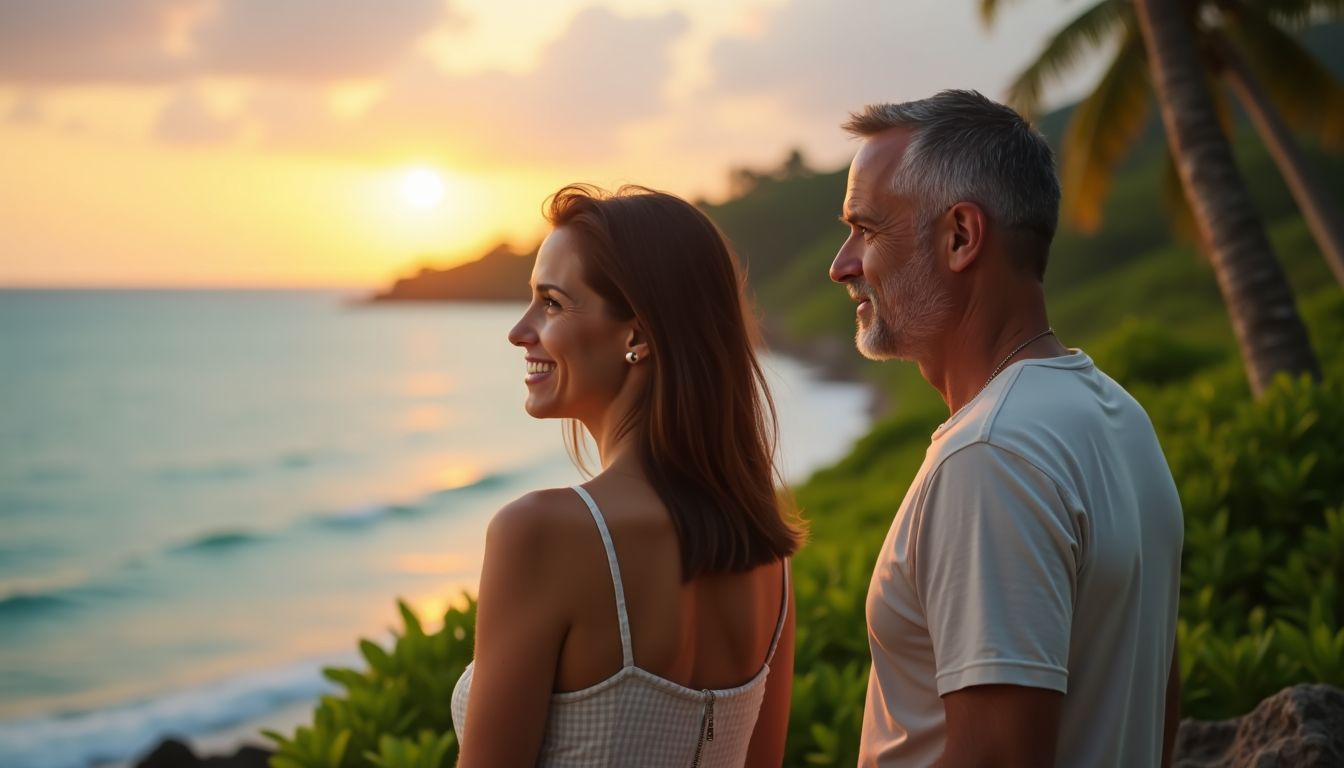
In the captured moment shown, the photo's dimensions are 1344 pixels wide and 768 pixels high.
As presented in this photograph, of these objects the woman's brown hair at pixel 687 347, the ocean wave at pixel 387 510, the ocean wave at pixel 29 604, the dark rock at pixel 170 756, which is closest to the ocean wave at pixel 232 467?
the ocean wave at pixel 387 510

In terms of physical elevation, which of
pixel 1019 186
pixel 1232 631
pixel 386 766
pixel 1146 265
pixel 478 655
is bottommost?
pixel 1232 631

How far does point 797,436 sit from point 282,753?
3273 centimetres

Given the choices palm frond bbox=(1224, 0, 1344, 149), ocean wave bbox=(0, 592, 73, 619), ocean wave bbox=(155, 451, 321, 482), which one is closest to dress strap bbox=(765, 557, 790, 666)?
palm frond bbox=(1224, 0, 1344, 149)

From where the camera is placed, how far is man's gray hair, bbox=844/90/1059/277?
205 cm

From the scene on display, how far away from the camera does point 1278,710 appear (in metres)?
A: 3.04

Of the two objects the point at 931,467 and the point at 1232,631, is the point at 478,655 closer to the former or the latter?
the point at 931,467

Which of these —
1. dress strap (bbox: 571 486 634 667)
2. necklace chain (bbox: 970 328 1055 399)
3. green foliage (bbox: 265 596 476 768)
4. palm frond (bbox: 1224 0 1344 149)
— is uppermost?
palm frond (bbox: 1224 0 1344 149)

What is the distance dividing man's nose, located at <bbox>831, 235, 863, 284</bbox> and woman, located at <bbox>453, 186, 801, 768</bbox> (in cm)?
21

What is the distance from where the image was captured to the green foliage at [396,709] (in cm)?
377

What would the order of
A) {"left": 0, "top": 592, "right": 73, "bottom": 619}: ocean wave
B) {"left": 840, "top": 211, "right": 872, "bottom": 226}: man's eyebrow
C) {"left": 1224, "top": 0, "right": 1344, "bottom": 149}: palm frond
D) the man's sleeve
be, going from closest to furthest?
1. the man's sleeve
2. {"left": 840, "top": 211, "right": 872, "bottom": 226}: man's eyebrow
3. {"left": 1224, "top": 0, "right": 1344, "bottom": 149}: palm frond
4. {"left": 0, "top": 592, "right": 73, "bottom": 619}: ocean wave

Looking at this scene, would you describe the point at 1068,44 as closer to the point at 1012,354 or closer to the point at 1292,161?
the point at 1292,161

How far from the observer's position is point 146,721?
1351 centimetres

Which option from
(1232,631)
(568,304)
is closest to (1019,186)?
(568,304)

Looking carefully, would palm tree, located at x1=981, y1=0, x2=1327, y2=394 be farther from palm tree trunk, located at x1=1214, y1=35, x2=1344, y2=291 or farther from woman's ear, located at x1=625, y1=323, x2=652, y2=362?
woman's ear, located at x1=625, y1=323, x2=652, y2=362
